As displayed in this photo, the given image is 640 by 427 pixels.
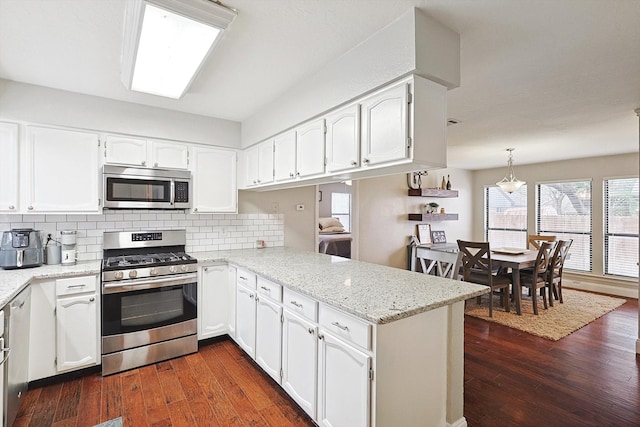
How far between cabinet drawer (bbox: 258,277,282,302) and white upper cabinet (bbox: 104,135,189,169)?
1.63m

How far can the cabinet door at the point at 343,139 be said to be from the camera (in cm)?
209

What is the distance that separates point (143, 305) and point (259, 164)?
1702 millimetres

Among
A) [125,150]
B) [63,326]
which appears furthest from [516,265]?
[63,326]

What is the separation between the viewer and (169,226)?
3.45 meters

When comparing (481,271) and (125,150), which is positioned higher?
(125,150)

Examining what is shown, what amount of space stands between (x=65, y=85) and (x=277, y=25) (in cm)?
209

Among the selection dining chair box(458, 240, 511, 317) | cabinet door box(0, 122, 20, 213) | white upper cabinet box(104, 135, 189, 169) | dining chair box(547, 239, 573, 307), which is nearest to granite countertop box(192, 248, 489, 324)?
white upper cabinet box(104, 135, 189, 169)

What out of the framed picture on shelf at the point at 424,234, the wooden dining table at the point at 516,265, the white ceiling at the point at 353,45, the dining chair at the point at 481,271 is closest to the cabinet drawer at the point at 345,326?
the white ceiling at the point at 353,45

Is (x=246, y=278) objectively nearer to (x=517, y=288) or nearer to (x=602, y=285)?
(x=517, y=288)

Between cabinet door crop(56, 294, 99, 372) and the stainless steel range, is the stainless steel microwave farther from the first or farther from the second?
cabinet door crop(56, 294, 99, 372)

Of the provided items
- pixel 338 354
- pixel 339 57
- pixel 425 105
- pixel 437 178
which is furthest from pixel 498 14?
pixel 437 178

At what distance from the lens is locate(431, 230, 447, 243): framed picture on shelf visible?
666cm

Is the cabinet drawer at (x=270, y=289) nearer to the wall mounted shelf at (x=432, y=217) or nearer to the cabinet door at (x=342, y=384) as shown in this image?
the cabinet door at (x=342, y=384)

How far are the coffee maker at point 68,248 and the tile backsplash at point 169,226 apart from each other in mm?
226
